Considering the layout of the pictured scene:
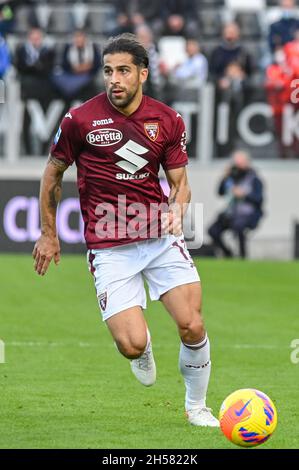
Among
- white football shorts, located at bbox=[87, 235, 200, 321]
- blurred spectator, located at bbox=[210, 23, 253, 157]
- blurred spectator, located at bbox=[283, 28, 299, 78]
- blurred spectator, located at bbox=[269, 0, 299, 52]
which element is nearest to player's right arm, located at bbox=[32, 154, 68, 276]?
white football shorts, located at bbox=[87, 235, 200, 321]

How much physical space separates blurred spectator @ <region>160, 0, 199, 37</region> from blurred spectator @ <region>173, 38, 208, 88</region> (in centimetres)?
227

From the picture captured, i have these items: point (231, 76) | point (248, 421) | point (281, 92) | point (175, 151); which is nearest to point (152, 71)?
point (231, 76)

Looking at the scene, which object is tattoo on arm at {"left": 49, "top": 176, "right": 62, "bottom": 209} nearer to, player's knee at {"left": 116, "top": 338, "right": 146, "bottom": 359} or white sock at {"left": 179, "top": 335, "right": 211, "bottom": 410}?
player's knee at {"left": 116, "top": 338, "right": 146, "bottom": 359}

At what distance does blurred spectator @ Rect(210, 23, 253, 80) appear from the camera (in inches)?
902

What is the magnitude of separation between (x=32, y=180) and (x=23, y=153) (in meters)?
1.21

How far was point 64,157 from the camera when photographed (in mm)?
8344

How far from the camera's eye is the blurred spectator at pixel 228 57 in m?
22.9

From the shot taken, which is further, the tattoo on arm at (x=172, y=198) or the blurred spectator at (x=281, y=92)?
the blurred spectator at (x=281, y=92)

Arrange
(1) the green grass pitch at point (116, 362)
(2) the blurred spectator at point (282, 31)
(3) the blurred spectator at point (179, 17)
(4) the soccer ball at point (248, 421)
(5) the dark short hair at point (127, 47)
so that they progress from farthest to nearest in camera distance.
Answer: (3) the blurred spectator at point (179, 17) → (2) the blurred spectator at point (282, 31) → (5) the dark short hair at point (127, 47) → (1) the green grass pitch at point (116, 362) → (4) the soccer ball at point (248, 421)

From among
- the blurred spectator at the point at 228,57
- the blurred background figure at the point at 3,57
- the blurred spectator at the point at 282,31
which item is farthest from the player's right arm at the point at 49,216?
the blurred spectator at the point at 282,31

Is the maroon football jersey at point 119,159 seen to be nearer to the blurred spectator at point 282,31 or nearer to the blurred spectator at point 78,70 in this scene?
the blurred spectator at point 78,70
